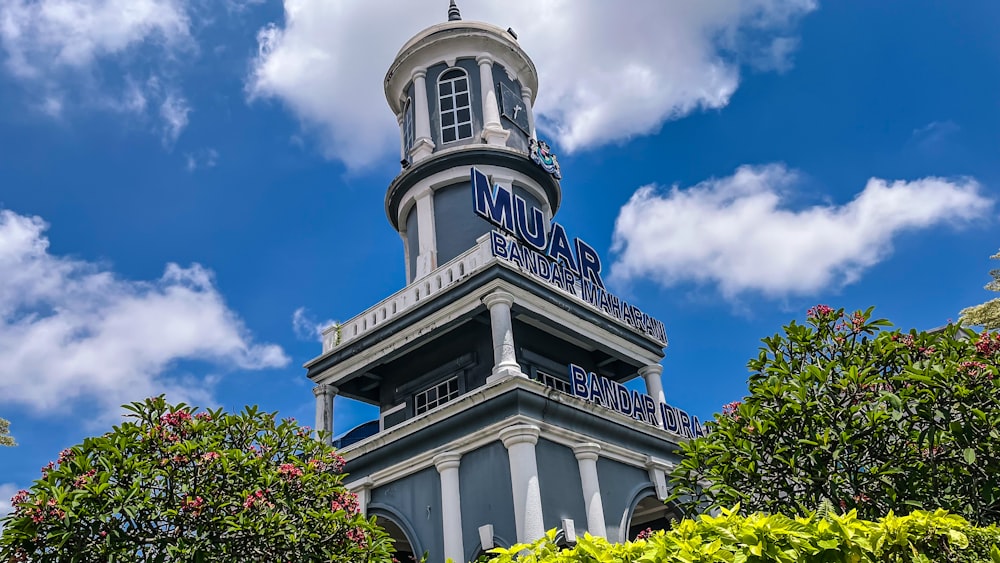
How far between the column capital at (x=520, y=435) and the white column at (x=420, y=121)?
11790mm

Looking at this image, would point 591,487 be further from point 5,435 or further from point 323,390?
point 5,435

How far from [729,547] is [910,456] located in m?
5.36

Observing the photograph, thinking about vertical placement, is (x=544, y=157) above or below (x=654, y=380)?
above

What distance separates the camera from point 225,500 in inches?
394

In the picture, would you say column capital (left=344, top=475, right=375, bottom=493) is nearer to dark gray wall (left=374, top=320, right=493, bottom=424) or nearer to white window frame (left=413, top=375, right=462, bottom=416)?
white window frame (left=413, top=375, right=462, bottom=416)

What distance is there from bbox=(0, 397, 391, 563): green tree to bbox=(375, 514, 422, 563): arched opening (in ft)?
A: 23.2

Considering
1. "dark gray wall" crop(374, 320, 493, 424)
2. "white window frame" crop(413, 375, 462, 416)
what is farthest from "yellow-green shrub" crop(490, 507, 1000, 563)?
"white window frame" crop(413, 375, 462, 416)

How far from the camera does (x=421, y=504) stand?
1795cm

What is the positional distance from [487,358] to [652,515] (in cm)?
808

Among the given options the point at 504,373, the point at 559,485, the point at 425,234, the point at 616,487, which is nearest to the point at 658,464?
the point at 616,487

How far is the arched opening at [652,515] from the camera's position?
68.7 ft

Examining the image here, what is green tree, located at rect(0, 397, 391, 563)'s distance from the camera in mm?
8891

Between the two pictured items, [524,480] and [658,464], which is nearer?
[524,480]

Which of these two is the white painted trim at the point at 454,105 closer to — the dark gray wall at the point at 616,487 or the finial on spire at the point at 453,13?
the finial on spire at the point at 453,13
